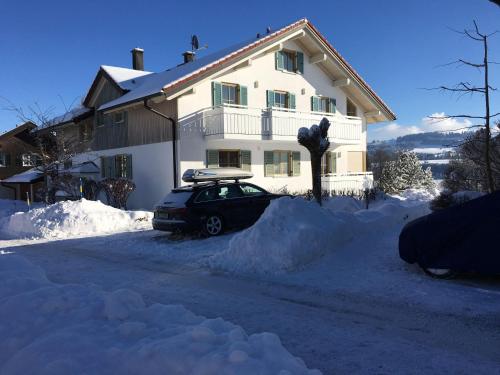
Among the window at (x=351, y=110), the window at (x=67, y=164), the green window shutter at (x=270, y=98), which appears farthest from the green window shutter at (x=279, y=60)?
the window at (x=67, y=164)

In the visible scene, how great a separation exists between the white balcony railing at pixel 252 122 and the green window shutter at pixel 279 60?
2988 millimetres

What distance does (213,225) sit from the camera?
36.9ft

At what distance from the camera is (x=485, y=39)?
8.13 meters

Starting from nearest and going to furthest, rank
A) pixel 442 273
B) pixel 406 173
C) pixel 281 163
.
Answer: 1. pixel 442 273
2. pixel 281 163
3. pixel 406 173

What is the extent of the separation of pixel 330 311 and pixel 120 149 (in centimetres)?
1881

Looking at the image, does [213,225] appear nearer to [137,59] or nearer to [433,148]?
[137,59]

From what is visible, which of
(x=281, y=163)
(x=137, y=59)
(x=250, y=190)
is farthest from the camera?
(x=137, y=59)

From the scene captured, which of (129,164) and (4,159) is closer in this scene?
(129,164)

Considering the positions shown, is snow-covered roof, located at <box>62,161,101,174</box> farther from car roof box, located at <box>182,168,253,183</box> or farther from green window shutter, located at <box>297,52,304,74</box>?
green window shutter, located at <box>297,52,304,74</box>

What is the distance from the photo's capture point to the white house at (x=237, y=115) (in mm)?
18250

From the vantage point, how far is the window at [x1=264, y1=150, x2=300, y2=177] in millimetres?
20844

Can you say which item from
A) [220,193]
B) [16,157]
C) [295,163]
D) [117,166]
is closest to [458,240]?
[220,193]

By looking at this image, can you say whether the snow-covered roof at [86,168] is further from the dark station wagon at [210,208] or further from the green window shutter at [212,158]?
the dark station wagon at [210,208]

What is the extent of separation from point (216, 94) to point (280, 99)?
4.28 metres
